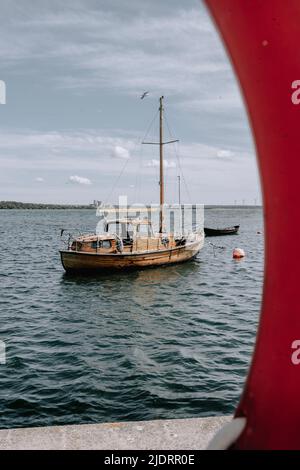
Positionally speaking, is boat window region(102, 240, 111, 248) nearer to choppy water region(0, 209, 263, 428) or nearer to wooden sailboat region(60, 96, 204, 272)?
wooden sailboat region(60, 96, 204, 272)

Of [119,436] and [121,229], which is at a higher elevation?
[121,229]

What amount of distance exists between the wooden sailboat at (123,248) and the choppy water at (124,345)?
77 cm

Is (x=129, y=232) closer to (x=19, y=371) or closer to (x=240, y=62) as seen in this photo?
(x=19, y=371)

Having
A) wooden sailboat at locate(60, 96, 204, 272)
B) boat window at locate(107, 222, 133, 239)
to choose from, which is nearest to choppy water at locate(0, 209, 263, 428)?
wooden sailboat at locate(60, 96, 204, 272)

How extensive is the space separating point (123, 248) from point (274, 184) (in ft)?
77.3

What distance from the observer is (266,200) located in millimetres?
1604

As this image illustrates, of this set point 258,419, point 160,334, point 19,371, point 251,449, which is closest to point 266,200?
point 258,419

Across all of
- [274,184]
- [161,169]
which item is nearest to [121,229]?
[161,169]

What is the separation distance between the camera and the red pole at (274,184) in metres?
1.49

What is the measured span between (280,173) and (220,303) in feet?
61.9

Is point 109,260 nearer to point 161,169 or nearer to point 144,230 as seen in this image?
point 144,230

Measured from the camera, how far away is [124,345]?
44.1ft

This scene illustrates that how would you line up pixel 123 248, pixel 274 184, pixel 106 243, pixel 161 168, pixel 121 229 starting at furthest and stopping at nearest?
pixel 161 168
pixel 121 229
pixel 123 248
pixel 106 243
pixel 274 184
